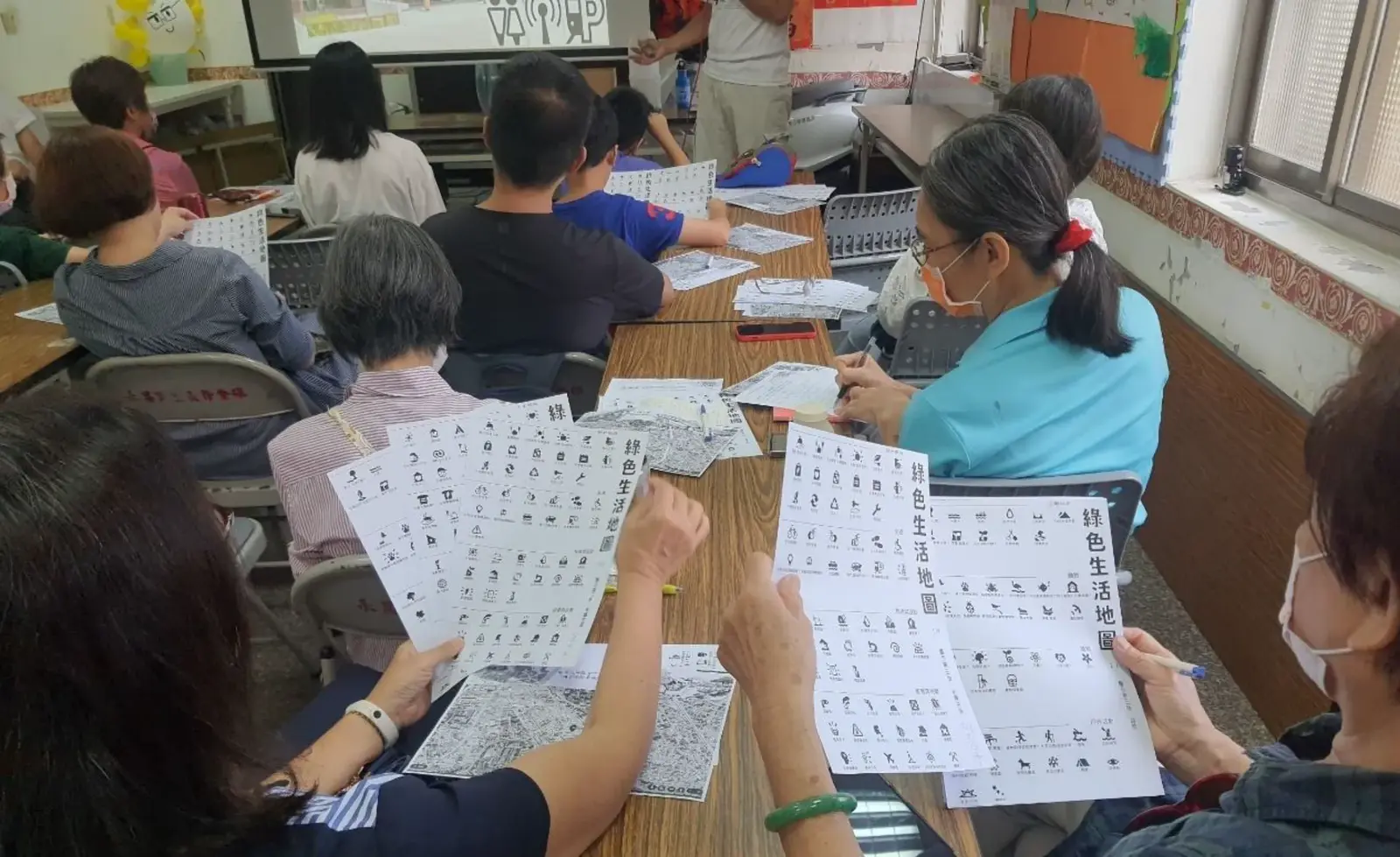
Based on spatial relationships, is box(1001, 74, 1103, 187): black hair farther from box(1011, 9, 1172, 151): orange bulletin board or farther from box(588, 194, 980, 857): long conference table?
box(588, 194, 980, 857): long conference table

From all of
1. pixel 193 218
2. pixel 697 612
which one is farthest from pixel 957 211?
pixel 193 218

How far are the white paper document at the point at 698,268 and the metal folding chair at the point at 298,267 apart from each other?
3.30ft

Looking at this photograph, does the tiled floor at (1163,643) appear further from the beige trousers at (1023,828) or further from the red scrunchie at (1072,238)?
the red scrunchie at (1072,238)

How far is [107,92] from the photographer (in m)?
3.30

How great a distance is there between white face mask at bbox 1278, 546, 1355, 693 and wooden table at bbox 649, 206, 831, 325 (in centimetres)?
141

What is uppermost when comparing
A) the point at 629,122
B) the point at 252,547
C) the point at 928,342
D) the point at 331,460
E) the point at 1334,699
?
the point at 629,122

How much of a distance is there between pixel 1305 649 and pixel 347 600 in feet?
3.59

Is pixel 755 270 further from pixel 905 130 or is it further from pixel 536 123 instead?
pixel 905 130

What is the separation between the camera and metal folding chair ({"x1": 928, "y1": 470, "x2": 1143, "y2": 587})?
3.73 feet

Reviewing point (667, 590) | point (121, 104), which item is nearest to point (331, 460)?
point (667, 590)

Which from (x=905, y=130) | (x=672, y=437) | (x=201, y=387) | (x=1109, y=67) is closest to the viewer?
(x=672, y=437)

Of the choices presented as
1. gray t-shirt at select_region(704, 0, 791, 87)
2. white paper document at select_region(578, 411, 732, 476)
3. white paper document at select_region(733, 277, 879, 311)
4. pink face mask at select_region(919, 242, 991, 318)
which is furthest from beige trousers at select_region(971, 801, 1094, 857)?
gray t-shirt at select_region(704, 0, 791, 87)

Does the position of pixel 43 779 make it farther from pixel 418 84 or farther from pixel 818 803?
pixel 418 84

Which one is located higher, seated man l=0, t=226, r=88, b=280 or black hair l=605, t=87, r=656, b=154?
black hair l=605, t=87, r=656, b=154
